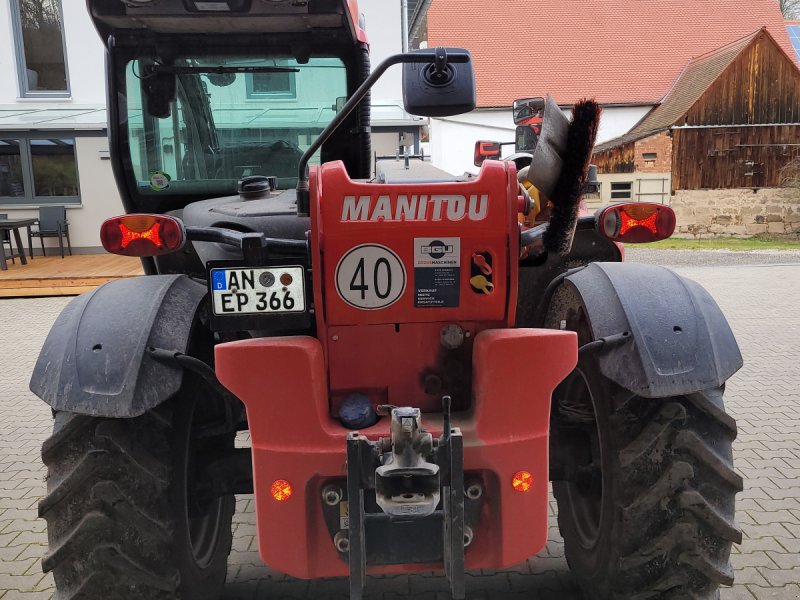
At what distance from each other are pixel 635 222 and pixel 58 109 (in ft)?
55.3

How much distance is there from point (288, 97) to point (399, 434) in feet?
7.58

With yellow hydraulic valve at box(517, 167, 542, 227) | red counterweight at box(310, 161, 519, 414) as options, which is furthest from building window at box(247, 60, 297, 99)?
red counterweight at box(310, 161, 519, 414)

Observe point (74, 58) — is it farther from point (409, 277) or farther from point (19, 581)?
point (409, 277)

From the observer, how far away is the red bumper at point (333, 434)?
2.21 m

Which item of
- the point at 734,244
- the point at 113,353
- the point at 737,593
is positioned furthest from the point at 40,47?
the point at 734,244

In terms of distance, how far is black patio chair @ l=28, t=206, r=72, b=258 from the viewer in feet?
52.5

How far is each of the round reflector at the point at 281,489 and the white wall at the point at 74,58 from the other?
1660cm

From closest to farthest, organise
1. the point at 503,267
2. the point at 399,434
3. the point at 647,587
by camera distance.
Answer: the point at 399,434 < the point at 503,267 < the point at 647,587

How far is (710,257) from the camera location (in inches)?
745

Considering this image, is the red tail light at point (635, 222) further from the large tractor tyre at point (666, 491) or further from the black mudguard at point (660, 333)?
the large tractor tyre at point (666, 491)

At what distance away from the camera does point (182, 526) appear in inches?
102

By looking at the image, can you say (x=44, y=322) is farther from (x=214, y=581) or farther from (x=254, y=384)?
(x=254, y=384)

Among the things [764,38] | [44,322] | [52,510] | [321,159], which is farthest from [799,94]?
[52,510]

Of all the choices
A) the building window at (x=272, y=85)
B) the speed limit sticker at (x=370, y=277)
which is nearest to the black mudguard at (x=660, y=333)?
the speed limit sticker at (x=370, y=277)
